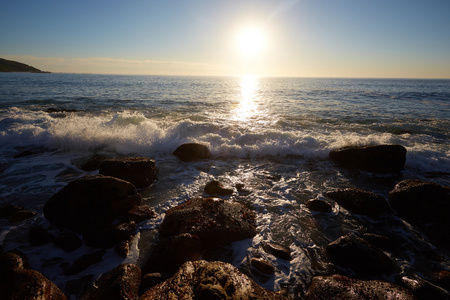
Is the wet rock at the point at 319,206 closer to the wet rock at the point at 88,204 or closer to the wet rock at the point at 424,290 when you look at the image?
the wet rock at the point at 424,290

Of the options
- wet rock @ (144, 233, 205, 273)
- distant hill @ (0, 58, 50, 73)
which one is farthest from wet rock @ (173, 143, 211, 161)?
distant hill @ (0, 58, 50, 73)

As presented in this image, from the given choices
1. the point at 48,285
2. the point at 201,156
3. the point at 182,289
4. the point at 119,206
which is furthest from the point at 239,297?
the point at 201,156

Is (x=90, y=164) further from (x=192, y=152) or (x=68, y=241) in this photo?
(x=68, y=241)

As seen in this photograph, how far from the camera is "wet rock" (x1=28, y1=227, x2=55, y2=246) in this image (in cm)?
412

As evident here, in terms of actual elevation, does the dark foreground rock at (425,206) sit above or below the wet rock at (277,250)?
above

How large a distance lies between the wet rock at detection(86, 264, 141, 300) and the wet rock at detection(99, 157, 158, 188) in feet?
10.9

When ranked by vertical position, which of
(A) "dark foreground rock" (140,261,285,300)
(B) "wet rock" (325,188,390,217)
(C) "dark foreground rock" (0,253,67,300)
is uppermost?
(A) "dark foreground rock" (140,261,285,300)

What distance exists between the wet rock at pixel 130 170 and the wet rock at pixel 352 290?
5242 millimetres

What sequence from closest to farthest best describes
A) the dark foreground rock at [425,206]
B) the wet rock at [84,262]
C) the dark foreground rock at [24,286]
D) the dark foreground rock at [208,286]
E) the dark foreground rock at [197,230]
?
the dark foreground rock at [208,286]
the dark foreground rock at [24,286]
the wet rock at [84,262]
the dark foreground rock at [197,230]
the dark foreground rock at [425,206]

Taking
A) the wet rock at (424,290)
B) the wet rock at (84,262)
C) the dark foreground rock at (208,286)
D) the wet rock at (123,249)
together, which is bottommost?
the wet rock at (84,262)

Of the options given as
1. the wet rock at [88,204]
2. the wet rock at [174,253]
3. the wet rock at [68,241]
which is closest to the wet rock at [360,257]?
the wet rock at [174,253]

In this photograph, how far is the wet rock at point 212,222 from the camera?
420cm

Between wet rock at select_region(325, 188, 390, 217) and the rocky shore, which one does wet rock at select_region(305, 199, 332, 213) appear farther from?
wet rock at select_region(325, 188, 390, 217)

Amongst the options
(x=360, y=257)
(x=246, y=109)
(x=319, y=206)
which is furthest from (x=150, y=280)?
(x=246, y=109)
